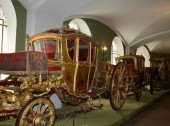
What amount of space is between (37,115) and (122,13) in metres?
8.22

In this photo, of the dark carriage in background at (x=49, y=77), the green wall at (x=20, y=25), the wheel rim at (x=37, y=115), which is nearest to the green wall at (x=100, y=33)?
the green wall at (x=20, y=25)

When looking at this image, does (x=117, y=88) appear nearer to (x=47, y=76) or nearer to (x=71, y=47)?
(x=71, y=47)

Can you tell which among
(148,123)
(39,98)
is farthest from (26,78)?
(148,123)

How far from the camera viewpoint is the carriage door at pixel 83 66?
518 centimetres

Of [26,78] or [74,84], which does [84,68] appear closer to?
[74,84]

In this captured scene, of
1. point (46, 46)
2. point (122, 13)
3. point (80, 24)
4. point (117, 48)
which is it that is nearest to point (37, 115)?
point (46, 46)

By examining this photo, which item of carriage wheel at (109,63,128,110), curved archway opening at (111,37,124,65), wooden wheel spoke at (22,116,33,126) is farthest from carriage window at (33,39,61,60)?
curved archway opening at (111,37,124,65)

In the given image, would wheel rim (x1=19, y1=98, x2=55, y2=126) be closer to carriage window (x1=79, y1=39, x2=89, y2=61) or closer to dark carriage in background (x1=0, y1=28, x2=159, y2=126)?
→ dark carriage in background (x1=0, y1=28, x2=159, y2=126)

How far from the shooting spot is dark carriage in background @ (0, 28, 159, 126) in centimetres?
A: 372

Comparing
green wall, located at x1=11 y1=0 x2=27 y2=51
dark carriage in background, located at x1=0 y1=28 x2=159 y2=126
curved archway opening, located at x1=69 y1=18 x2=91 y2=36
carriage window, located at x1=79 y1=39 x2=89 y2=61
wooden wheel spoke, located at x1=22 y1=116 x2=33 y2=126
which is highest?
curved archway opening, located at x1=69 y1=18 x2=91 y2=36

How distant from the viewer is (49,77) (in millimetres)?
4547

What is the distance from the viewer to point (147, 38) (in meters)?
15.6

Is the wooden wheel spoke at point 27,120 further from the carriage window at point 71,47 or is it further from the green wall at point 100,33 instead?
the green wall at point 100,33

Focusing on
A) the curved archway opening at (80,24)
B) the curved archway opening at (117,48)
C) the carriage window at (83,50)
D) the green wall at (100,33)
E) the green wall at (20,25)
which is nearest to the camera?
the carriage window at (83,50)
